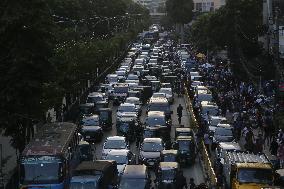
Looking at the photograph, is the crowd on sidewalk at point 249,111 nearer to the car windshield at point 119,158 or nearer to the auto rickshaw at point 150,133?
the auto rickshaw at point 150,133

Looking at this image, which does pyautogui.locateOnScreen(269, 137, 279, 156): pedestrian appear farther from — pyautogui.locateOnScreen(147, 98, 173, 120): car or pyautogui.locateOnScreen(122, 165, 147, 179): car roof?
pyautogui.locateOnScreen(147, 98, 173, 120): car

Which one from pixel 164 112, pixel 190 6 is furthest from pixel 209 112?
pixel 190 6

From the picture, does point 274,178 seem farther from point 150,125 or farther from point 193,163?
point 150,125

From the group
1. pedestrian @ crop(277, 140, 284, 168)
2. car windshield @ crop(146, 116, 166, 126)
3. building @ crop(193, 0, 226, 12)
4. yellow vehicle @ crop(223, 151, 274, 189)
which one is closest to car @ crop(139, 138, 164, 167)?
pedestrian @ crop(277, 140, 284, 168)

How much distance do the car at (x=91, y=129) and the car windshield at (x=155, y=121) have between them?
3213mm

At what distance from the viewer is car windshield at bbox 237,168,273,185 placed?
969 inches

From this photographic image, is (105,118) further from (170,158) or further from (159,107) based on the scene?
(170,158)

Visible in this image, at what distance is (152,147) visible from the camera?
113 feet

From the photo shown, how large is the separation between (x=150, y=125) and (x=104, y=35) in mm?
72804

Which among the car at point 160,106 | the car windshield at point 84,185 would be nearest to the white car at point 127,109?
the car at point 160,106

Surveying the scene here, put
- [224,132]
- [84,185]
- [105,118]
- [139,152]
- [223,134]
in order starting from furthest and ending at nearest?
[105,118]
[224,132]
[223,134]
[139,152]
[84,185]

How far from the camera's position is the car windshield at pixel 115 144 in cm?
3481

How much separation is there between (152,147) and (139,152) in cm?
89

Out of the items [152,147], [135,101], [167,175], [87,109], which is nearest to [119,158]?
[152,147]
